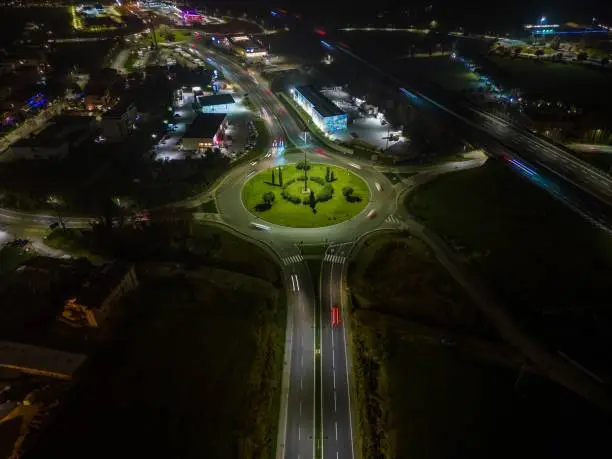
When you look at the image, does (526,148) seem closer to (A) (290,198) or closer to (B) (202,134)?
(A) (290,198)

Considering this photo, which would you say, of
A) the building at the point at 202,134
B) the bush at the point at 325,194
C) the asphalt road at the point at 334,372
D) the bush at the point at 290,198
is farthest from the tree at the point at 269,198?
the building at the point at 202,134

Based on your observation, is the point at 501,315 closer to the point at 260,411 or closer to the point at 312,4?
the point at 260,411

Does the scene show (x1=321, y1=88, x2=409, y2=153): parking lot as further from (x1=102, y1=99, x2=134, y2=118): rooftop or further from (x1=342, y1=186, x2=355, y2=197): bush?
(x1=102, y1=99, x2=134, y2=118): rooftop

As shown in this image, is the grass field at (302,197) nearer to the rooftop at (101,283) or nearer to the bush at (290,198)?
the bush at (290,198)

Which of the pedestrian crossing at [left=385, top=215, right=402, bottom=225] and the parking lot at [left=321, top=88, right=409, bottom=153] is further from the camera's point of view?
the parking lot at [left=321, top=88, right=409, bottom=153]

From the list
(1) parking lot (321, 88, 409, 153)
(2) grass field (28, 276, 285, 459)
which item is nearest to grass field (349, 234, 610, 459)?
(2) grass field (28, 276, 285, 459)

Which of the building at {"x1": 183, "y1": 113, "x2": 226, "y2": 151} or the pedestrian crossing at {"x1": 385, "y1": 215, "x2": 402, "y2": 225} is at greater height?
the building at {"x1": 183, "y1": 113, "x2": 226, "y2": 151}
